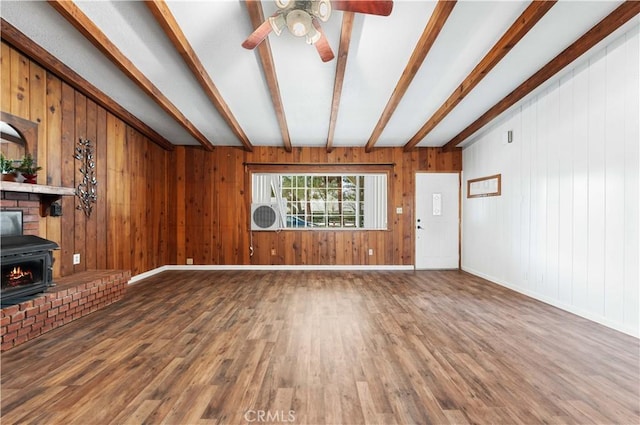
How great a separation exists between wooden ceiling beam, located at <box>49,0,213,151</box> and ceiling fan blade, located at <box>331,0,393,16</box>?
1.92 meters

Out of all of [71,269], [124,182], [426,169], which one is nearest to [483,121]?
[426,169]

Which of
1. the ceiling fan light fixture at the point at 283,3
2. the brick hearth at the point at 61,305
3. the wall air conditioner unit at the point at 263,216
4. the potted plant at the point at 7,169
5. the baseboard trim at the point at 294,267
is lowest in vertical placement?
the baseboard trim at the point at 294,267

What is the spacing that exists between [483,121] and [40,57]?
5217mm

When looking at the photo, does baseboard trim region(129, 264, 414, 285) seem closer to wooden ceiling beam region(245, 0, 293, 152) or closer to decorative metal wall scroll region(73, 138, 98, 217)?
decorative metal wall scroll region(73, 138, 98, 217)

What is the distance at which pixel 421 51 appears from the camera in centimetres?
251

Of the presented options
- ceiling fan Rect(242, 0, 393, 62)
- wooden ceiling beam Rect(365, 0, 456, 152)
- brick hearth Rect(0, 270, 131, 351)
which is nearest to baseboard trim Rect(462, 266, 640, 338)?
wooden ceiling beam Rect(365, 0, 456, 152)

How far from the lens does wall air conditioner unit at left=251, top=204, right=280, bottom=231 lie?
538cm

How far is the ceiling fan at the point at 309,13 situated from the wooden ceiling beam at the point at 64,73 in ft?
6.37

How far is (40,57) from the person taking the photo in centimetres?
256

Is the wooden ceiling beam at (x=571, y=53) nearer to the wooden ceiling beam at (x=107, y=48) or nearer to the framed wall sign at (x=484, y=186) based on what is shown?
the framed wall sign at (x=484, y=186)

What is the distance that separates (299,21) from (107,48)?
1.75m

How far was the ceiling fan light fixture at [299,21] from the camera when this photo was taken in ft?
6.43

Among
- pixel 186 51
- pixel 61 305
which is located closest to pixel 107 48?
pixel 186 51

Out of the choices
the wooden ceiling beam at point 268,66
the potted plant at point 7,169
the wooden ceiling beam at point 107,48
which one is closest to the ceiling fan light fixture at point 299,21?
the wooden ceiling beam at point 268,66
